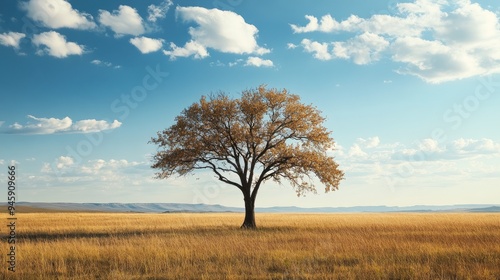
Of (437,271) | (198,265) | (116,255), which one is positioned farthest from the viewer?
(116,255)

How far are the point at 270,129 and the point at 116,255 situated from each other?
21331 millimetres

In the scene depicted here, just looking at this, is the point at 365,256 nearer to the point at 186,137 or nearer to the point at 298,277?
the point at 298,277

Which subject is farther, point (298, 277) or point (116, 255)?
point (116, 255)

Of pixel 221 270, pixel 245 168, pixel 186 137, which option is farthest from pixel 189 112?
pixel 221 270

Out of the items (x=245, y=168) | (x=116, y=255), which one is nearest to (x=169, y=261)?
(x=116, y=255)

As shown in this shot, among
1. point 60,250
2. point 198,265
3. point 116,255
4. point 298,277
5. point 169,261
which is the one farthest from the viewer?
point 60,250

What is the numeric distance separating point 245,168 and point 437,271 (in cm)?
2460

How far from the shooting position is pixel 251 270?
43.6 feet

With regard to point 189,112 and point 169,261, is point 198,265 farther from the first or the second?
point 189,112

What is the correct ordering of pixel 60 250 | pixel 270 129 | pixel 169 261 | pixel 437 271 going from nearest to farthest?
1. pixel 437 271
2. pixel 169 261
3. pixel 60 250
4. pixel 270 129

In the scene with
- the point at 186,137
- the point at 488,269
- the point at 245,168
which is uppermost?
the point at 186,137

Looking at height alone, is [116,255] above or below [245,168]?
below

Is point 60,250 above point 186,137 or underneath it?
underneath

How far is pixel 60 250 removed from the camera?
1869cm
